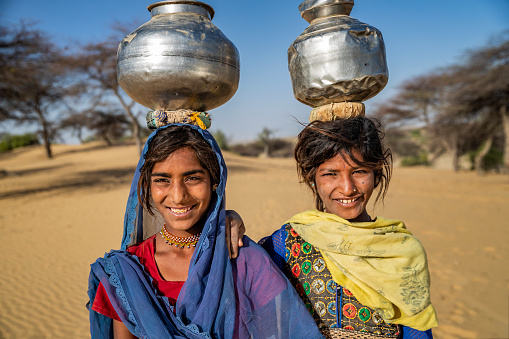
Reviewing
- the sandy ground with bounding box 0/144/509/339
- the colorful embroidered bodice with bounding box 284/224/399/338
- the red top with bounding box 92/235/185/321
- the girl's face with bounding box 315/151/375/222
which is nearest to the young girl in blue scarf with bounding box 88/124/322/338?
the red top with bounding box 92/235/185/321

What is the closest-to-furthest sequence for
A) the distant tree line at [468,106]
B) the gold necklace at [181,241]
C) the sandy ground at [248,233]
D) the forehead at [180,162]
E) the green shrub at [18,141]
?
the forehead at [180,162] < the gold necklace at [181,241] < the sandy ground at [248,233] < the distant tree line at [468,106] < the green shrub at [18,141]

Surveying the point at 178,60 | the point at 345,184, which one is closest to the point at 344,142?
the point at 345,184

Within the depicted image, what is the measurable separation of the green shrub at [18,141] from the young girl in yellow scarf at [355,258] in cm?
3723

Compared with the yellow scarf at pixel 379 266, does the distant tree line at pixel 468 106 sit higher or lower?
higher

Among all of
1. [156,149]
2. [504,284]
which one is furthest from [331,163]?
[504,284]

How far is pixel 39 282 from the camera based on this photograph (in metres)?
6.02

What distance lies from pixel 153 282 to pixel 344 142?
109cm

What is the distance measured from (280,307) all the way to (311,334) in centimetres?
17

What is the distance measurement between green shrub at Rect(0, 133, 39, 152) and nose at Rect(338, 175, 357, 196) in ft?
122

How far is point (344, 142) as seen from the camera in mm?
1667

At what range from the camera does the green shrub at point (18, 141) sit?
31.9 m

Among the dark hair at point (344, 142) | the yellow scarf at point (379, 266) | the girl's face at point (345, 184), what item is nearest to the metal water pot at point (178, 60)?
the dark hair at point (344, 142)

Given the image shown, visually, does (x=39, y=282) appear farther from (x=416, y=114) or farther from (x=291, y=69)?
(x=416, y=114)

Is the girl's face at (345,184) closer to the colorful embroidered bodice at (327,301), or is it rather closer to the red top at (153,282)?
the colorful embroidered bodice at (327,301)
